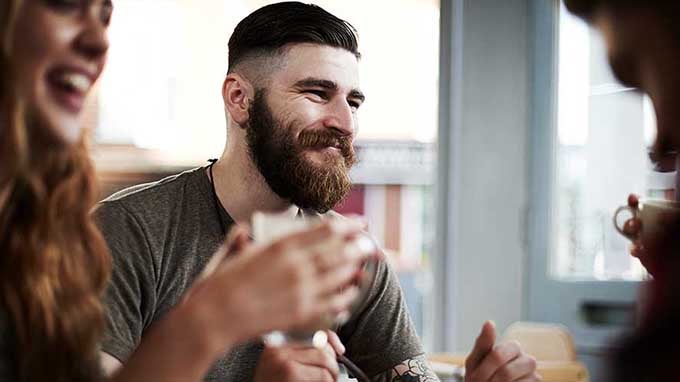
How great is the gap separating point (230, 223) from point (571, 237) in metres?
2.21

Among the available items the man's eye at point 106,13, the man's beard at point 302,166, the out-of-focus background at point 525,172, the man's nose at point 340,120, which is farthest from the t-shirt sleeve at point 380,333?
the out-of-focus background at point 525,172

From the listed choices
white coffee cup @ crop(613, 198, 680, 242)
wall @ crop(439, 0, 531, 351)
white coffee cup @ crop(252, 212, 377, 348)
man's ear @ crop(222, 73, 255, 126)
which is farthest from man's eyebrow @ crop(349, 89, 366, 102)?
wall @ crop(439, 0, 531, 351)

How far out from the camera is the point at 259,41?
2.09 metres

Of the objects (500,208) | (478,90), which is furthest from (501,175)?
(478,90)

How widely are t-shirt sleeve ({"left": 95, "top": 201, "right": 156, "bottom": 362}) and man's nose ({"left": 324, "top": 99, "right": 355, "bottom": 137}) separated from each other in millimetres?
490

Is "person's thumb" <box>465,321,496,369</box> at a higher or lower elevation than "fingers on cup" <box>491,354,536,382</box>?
higher

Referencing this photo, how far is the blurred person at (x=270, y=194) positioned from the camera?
1.70m

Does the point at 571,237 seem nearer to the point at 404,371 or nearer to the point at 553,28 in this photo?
the point at 553,28

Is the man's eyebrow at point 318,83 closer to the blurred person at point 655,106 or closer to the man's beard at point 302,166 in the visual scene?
the man's beard at point 302,166

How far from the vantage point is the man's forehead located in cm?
200

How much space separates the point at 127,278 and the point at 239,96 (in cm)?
62

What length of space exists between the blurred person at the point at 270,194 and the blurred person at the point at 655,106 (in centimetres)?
68

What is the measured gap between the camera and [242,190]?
→ 6.39ft

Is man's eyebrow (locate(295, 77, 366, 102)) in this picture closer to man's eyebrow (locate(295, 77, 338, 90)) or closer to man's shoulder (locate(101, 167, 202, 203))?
man's eyebrow (locate(295, 77, 338, 90))
